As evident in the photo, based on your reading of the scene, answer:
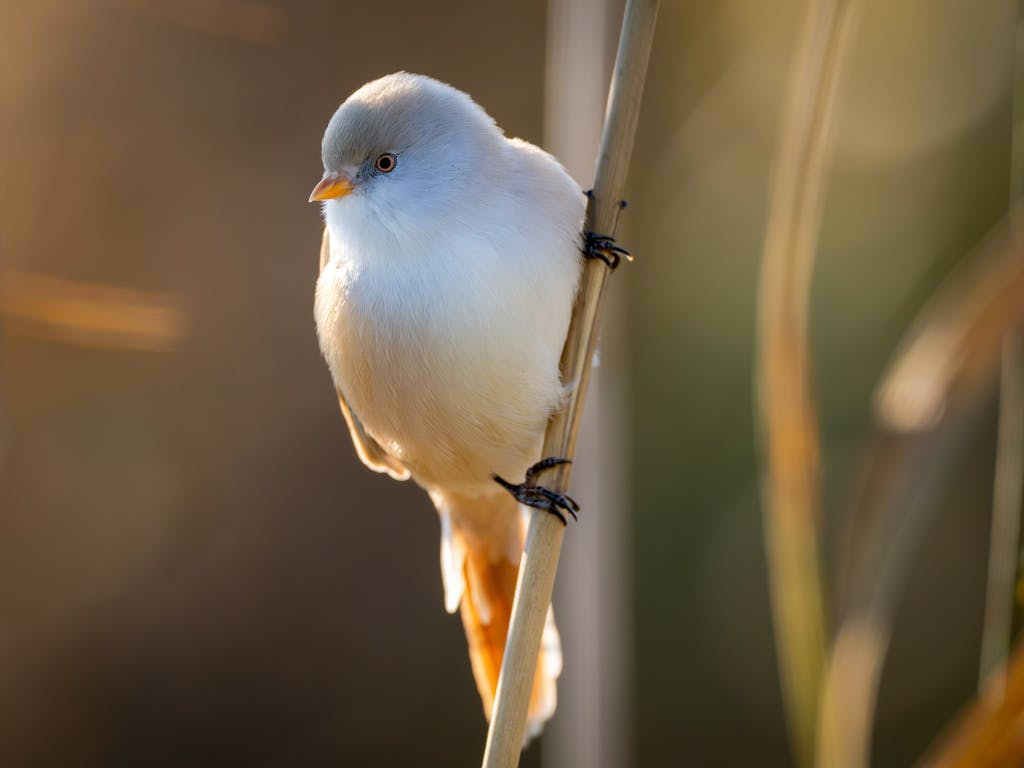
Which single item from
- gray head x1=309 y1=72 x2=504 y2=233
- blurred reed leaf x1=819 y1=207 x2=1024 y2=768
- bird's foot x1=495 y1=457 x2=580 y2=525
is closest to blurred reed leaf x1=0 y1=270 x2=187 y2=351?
gray head x1=309 y1=72 x2=504 y2=233

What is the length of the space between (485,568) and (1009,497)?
100 centimetres

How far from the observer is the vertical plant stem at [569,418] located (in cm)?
107

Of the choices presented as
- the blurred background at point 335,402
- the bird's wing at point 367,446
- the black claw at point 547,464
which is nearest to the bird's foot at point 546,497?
the black claw at point 547,464

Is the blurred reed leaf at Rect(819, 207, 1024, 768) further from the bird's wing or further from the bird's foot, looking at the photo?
the bird's wing

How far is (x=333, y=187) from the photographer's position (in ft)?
4.66

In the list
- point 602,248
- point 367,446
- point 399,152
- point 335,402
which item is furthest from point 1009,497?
point 335,402

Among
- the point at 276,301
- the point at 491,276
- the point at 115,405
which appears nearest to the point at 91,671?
the point at 115,405

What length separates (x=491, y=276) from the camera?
1334mm

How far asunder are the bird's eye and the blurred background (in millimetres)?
1907

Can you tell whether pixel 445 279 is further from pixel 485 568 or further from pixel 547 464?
pixel 485 568

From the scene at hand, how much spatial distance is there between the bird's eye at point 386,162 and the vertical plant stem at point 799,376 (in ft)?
1.82

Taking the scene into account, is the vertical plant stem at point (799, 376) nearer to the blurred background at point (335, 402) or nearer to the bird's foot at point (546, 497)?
the bird's foot at point (546, 497)

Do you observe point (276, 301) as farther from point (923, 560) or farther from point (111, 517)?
point (923, 560)

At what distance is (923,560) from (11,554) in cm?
315
